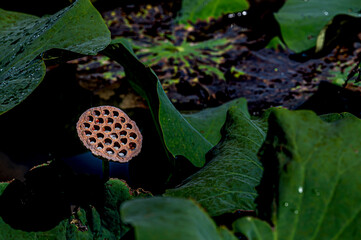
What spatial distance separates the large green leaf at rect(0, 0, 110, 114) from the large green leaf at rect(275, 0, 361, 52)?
169cm

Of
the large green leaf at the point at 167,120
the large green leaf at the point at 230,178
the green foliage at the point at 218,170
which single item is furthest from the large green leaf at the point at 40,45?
the large green leaf at the point at 230,178

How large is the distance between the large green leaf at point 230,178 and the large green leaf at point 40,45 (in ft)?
1.74

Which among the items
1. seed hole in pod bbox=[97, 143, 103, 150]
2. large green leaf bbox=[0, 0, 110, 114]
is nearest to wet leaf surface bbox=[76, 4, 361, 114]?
large green leaf bbox=[0, 0, 110, 114]

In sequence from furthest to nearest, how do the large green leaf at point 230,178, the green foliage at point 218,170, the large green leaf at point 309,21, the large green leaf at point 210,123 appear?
the large green leaf at point 309,21, the large green leaf at point 210,123, the large green leaf at point 230,178, the green foliage at point 218,170

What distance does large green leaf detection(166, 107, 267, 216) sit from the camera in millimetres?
837

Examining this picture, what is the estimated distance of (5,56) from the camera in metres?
1.29

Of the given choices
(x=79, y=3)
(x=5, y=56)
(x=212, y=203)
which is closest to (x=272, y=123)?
(x=212, y=203)

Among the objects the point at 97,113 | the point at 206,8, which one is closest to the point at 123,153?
the point at 97,113

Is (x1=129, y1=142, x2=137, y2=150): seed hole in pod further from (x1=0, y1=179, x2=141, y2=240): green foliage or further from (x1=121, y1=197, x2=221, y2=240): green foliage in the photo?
(x1=121, y1=197, x2=221, y2=240): green foliage

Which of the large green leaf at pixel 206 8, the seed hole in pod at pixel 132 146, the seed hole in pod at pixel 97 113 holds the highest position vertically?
the seed hole in pod at pixel 97 113

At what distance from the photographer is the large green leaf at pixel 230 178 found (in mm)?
837

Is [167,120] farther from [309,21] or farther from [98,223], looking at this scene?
[309,21]

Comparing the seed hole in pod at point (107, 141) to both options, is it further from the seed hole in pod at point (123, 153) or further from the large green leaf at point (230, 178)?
the large green leaf at point (230, 178)

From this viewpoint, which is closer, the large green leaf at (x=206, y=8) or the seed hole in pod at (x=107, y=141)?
the seed hole in pod at (x=107, y=141)
